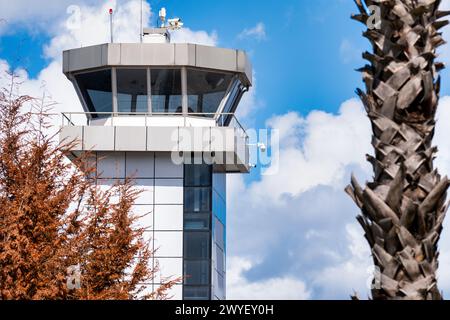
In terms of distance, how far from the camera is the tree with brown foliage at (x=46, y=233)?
97.8ft

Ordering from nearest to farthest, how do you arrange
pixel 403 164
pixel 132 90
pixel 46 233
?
pixel 403 164, pixel 46 233, pixel 132 90

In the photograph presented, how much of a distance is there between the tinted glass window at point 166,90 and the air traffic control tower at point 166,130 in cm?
5

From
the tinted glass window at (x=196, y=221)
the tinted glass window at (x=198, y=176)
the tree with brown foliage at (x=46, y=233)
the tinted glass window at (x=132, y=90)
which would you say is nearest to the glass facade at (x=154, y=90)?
the tinted glass window at (x=132, y=90)

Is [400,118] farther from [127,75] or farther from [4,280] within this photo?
[127,75]

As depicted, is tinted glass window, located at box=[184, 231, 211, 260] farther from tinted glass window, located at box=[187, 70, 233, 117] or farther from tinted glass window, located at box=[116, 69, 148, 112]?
tinted glass window, located at box=[116, 69, 148, 112]

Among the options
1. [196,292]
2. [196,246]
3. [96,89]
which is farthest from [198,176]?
[96,89]

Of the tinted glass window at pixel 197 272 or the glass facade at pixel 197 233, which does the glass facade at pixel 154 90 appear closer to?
the glass facade at pixel 197 233

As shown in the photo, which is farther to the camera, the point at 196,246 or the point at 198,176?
the point at 198,176

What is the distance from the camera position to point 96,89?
56438 millimetres

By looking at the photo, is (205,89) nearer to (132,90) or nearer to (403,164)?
(132,90)

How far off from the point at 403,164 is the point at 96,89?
45957mm

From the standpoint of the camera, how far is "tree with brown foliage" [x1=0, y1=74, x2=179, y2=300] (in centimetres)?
2980

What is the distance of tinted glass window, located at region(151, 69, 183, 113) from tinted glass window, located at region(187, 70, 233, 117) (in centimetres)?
65
